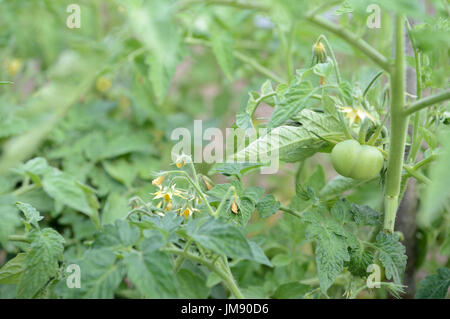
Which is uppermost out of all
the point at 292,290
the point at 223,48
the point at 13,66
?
the point at 13,66

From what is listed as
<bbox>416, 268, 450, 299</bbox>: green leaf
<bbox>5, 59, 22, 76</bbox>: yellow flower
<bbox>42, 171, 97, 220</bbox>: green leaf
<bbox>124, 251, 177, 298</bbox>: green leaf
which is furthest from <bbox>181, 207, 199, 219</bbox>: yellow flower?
<bbox>5, 59, 22, 76</bbox>: yellow flower

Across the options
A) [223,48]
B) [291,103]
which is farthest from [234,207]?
[223,48]

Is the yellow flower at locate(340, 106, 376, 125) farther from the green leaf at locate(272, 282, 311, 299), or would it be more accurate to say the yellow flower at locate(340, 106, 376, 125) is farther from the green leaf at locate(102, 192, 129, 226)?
the green leaf at locate(102, 192, 129, 226)

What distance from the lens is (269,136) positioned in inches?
21.5

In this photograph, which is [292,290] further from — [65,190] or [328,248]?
[65,190]

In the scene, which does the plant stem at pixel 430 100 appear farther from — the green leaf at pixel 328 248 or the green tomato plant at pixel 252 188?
the green leaf at pixel 328 248

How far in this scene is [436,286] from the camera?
0.59m

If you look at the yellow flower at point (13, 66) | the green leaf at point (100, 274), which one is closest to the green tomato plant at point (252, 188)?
the green leaf at point (100, 274)

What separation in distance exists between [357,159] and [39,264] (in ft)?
1.14

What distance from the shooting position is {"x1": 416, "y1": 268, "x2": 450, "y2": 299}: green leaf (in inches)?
22.8

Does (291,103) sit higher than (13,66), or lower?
lower

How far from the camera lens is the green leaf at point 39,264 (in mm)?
468
